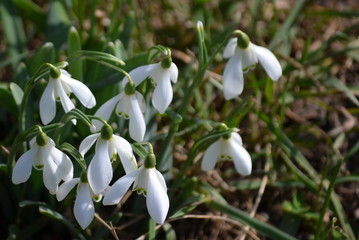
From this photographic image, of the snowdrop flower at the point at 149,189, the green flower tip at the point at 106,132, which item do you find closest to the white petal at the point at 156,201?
the snowdrop flower at the point at 149,189

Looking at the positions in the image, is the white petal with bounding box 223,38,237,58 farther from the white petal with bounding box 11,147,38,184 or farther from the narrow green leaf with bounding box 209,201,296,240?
the white petal with bounding box 11,147,38,184

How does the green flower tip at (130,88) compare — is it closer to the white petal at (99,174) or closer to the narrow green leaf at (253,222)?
Result: the white petal at (99,174)

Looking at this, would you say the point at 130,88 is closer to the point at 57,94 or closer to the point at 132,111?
the point at 132,111

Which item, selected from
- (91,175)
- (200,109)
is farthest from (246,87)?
(91,175)

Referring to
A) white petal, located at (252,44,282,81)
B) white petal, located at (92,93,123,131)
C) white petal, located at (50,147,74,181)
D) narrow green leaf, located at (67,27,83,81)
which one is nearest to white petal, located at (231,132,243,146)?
white petal, located at (252,44,282,81)

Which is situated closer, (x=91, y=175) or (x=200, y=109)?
(x=91, y=175)

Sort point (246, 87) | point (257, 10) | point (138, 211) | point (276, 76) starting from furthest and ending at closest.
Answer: point (257, 10) → point (246, 87) → point (138, 211) → point (276, 76)

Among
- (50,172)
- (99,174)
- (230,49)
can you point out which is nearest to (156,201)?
(99,174)

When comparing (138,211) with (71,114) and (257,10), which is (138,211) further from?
(257,10)
